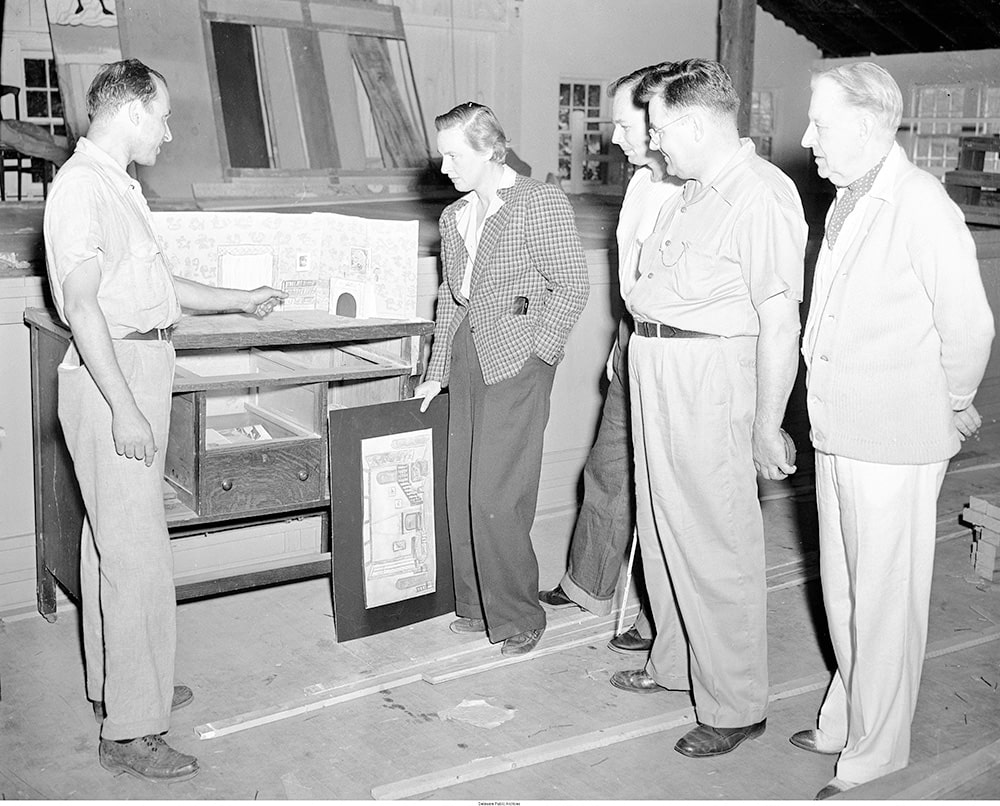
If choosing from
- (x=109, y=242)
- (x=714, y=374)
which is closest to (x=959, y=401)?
(x=714, y=374)

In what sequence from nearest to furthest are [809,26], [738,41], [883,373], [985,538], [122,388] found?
[883,373] < [122,388] < [985,538] < [738,41] < [809,26]

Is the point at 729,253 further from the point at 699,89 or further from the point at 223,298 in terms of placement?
the point at 223,298

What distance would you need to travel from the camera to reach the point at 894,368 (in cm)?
256

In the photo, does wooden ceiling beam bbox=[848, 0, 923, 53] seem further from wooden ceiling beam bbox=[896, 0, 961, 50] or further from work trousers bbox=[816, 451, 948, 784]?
work trousers bbox=[816, 451, 948, 784]

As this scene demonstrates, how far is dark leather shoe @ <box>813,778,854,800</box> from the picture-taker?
2711mm

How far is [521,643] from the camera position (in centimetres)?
362

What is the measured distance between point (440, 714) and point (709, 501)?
98 cm

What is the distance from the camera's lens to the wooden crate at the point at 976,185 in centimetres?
793

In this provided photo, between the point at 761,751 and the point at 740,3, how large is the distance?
642 centimetres

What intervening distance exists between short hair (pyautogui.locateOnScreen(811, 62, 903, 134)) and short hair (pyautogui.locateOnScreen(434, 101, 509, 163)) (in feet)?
3.52

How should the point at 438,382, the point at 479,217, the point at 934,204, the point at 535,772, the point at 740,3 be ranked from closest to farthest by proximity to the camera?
the point at 934,204
the point at 535,772
the point at 479,217
the point at 438,382
the point at 740,3

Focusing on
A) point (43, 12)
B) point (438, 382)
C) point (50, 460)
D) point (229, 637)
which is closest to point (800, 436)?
point (438, 382)

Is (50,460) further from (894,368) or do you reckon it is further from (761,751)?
(894,368)

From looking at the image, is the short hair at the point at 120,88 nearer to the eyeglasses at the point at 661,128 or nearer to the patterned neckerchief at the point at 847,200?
the eyeglasses at the point at 661,128
